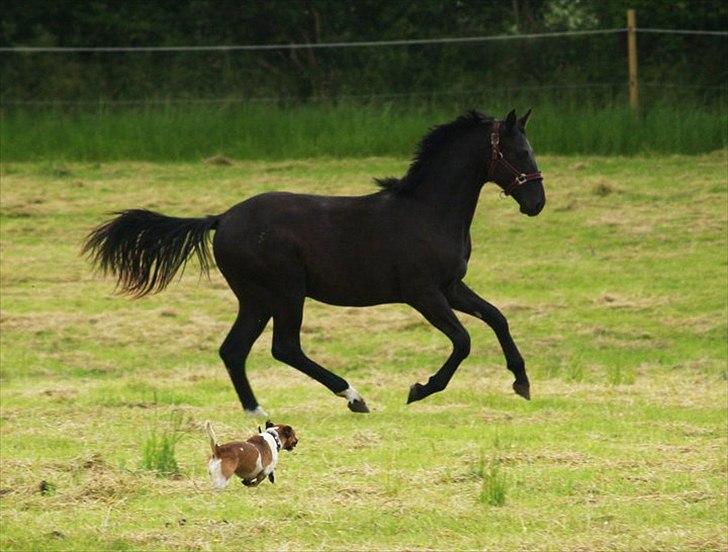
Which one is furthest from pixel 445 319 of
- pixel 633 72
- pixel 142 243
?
pixel 633 72

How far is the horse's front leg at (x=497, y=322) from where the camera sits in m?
7.45

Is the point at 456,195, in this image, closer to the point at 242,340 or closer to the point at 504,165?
the point at 504,165

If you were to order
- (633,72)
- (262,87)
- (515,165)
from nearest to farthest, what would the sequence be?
(515,165), (633,72), (262,87)

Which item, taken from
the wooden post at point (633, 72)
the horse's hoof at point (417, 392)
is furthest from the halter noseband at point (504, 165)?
the wooden post at point (633, 72)

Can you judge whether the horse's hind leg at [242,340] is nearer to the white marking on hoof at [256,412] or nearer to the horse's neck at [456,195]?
the white marking on hoof at [256,412]

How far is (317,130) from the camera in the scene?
2423 centimetres

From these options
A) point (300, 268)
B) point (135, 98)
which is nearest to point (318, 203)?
point (300, 268)

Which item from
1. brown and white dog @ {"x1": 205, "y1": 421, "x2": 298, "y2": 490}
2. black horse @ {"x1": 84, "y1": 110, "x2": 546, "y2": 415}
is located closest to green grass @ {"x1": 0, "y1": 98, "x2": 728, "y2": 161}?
black horse @ {"x1": 84, "y1": 110, "x2": 546, "y2": 415}

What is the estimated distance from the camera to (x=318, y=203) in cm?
847

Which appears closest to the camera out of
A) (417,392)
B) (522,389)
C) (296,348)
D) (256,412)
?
(417,392)

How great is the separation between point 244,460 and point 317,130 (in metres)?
18.8

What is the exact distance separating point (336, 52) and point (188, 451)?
17.0m

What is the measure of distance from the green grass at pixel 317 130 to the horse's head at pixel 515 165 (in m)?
14.7

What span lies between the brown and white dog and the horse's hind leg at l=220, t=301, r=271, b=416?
144 inches
